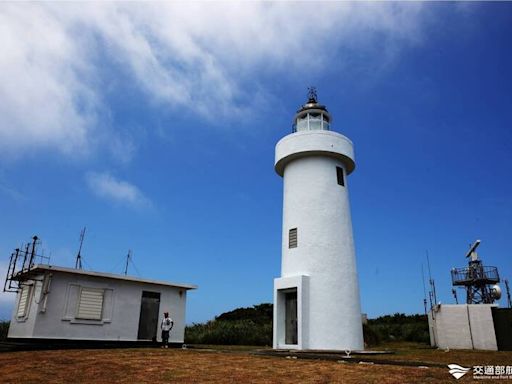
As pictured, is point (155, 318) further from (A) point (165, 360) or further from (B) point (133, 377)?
(B) point (133, 377)

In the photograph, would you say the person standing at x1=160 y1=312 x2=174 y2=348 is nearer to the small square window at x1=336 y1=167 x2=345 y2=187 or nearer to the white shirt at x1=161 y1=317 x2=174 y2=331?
the white shirt at x1=161 y1=317 x2=174 y2=331

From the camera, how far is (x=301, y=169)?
655 inches

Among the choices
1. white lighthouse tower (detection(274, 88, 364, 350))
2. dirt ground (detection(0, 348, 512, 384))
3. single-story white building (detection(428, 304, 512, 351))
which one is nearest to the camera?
dirt ground (detection(0, 348, 512, 384))

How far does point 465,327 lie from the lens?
19328 millimetres

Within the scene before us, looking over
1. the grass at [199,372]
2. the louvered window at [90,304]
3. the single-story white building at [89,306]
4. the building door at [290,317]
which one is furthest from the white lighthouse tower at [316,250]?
the louvered window at [90,304]

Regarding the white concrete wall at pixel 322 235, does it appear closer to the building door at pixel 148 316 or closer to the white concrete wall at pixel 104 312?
the white concrete wall at pixel 104 312

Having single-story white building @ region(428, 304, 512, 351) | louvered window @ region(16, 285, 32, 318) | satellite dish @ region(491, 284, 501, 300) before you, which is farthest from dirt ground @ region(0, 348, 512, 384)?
satellite dish @ region(491, 284, 501, 300)

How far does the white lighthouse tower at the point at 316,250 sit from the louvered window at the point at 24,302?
8.91 meters

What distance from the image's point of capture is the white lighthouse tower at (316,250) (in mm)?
14547

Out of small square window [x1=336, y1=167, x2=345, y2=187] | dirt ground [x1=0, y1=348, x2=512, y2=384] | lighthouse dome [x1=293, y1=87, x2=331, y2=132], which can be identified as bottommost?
dirt ground [x1=0, y1=348, x2=512, y2=384]

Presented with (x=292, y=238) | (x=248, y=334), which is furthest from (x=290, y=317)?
(x=248, y=334)

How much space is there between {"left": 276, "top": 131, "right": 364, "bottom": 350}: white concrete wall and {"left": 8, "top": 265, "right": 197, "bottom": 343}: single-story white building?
5382 mm

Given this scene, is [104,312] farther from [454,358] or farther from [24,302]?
[454,358]

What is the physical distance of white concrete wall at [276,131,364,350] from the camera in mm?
14570
